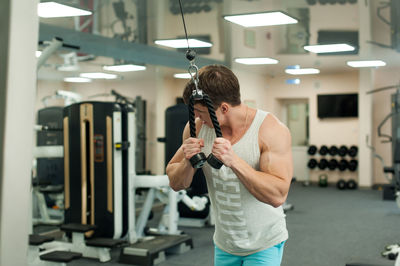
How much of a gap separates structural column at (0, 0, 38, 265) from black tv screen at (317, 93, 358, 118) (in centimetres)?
1094

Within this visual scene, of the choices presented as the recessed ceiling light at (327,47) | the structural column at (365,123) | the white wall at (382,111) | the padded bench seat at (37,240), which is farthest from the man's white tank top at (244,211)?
the white wall at (382,111)

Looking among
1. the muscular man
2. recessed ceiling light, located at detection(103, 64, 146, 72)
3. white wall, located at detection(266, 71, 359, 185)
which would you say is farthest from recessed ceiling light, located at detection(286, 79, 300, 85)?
the muscular man

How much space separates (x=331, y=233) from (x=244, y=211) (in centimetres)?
471

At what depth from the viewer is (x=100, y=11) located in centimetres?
610

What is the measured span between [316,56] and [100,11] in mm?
5681

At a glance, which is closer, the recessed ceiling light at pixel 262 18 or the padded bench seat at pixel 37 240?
the padded bench seat at pixel 37 240

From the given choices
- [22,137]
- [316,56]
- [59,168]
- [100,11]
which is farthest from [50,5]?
[316,56]

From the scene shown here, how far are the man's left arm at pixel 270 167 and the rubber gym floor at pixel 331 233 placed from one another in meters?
1.69

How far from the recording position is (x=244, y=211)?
1.76 metres

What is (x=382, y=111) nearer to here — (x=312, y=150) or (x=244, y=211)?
(x=312, y=150)

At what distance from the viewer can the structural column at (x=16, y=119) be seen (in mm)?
843

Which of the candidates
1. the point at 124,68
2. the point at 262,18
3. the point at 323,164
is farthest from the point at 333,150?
the point at 262,18

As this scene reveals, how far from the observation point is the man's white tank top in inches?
68.3

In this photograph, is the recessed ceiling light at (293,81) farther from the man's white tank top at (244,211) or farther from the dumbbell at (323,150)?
the man's white tank top at (244,211)
